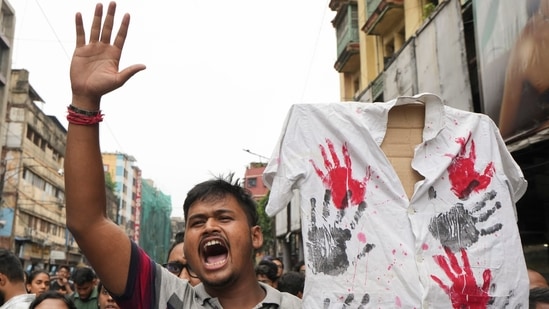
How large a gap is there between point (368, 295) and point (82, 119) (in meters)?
1.20

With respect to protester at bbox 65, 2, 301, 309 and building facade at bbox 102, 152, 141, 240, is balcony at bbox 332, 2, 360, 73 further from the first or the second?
building facade at bbox 102, 152, 141, 240

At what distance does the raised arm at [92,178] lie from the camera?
175 cm

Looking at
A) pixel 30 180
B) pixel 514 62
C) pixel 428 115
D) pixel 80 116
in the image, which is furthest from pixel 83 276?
pixel 30 180

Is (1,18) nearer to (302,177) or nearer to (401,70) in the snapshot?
(401,70)

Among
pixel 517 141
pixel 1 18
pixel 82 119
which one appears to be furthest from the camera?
pixel 1 18

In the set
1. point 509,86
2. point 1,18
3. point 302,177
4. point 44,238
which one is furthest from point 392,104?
point 44,238

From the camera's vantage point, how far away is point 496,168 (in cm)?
214

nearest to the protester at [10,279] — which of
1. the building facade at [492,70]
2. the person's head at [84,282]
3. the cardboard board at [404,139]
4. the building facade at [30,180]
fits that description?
the person's head at [84,282]

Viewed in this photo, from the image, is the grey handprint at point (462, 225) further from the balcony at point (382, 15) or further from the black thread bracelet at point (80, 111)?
the balcony at point (382, 15)

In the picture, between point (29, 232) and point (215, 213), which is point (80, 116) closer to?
point (215, 213)

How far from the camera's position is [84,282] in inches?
220

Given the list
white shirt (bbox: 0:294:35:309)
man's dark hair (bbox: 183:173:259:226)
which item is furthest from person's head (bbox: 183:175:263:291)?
white shirt (bbox: 0:294:35:309)

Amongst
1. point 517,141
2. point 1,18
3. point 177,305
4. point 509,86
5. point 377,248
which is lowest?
point 177,305

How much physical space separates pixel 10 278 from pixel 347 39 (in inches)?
558
